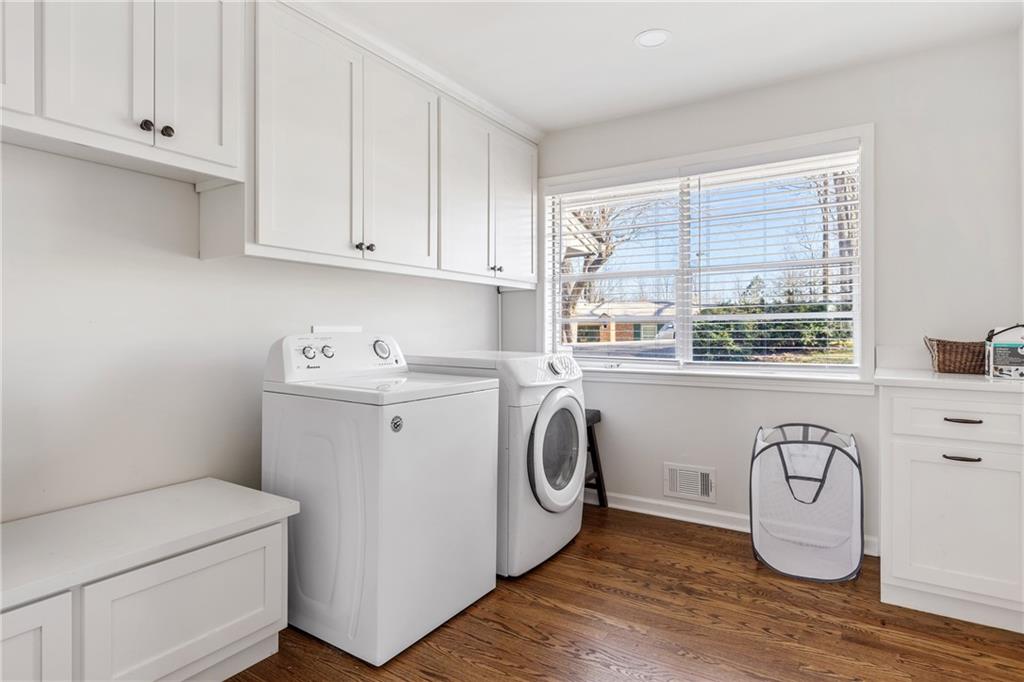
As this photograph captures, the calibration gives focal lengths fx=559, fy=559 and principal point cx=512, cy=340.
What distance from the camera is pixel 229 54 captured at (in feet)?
6.04

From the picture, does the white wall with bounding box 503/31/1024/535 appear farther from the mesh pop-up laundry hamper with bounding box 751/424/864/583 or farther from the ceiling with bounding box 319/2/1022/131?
the mesh pop-up laundry hamper with bounding box 751/424/864/583

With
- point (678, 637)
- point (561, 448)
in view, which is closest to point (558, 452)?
point (561, 448)

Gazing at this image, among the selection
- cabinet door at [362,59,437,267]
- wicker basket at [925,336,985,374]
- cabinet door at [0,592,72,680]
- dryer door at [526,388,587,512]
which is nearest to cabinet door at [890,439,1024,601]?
wicker basket at [925,336,985,374]

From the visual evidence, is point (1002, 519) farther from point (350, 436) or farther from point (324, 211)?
point (324, 211)

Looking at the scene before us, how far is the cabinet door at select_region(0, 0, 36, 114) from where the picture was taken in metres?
1.36

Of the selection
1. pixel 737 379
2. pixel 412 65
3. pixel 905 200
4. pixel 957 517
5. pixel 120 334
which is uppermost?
pixel 412 65

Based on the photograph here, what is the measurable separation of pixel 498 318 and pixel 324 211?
174 centimetres

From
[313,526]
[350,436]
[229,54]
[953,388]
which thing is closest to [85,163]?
[229,54]

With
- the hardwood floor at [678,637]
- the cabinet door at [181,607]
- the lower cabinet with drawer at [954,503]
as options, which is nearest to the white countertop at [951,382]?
the lower cabinet with drawer at [954,503]

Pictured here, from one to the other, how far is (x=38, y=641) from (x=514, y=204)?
277 cm

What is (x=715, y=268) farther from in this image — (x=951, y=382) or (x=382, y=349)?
(x=382, y=349)

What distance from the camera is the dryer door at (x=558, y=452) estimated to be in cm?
238

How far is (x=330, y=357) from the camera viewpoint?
2.18m

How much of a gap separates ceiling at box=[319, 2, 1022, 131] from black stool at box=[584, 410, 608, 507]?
5.77ft
